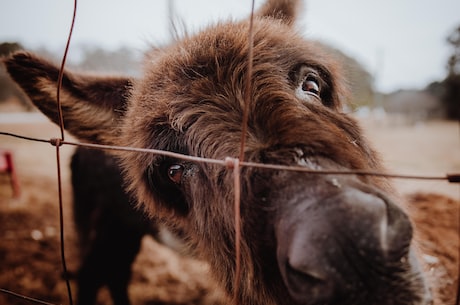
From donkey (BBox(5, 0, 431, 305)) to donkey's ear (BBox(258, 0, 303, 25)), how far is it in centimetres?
4

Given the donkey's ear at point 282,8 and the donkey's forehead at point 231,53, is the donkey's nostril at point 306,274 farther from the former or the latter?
the donkey's ear at point 282,8

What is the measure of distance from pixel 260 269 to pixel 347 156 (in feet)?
2.22

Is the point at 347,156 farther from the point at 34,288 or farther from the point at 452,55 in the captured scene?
the point at 452,55

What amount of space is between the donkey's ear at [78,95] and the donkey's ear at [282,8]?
1458mm

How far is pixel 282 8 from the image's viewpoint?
3051mm

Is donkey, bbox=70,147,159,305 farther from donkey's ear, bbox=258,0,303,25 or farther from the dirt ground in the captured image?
donkey's ear, bbox=258,0,303,25

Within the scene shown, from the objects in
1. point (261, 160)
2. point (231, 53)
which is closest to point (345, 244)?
point (261, 160)

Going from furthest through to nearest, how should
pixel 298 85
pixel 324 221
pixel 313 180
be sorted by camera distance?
pixel 298 85 < pixel 313 180 < pixel 324 221

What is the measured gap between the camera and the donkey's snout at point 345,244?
108 centimetres

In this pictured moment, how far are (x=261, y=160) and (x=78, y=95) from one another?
1813 millimetres

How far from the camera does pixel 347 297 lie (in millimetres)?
1120

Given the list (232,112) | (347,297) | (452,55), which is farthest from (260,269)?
(452,55)

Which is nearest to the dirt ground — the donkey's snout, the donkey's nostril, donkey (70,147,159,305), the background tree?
donkey (70,147,159,305)

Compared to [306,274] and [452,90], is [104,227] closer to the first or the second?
[306,274]
